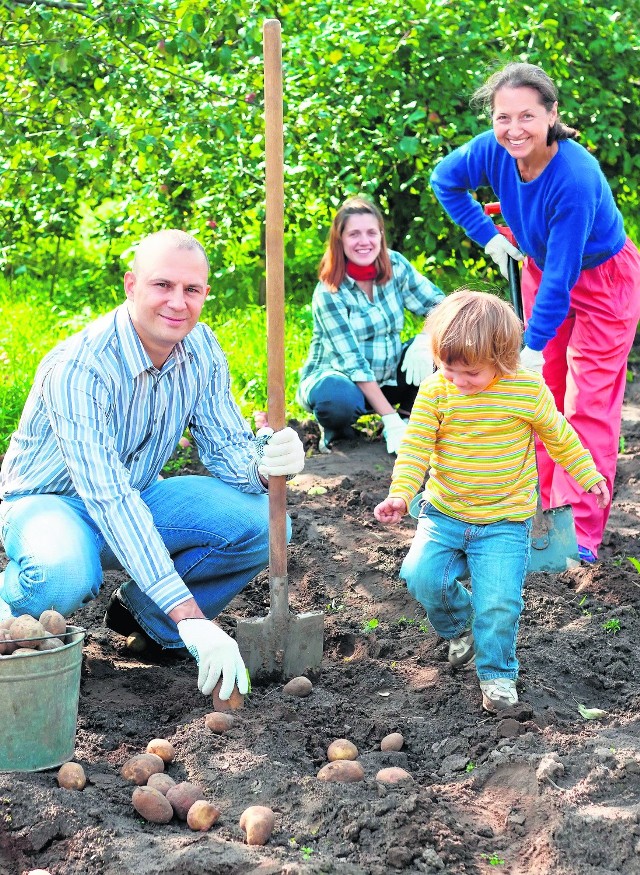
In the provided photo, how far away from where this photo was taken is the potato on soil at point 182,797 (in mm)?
2451

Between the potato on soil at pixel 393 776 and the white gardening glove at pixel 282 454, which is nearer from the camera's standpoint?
the potato on soil at pixel 393 776

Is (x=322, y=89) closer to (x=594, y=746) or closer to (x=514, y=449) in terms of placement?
(x=514, y=449)

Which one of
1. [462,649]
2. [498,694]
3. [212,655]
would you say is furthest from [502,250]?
[212,655]

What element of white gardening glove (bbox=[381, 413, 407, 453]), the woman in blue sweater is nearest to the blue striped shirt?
the woman in blue sweater

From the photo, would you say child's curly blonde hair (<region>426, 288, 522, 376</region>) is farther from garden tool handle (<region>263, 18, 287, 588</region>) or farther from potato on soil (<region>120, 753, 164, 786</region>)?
potato on soil (<region>120, 753, 164, 786</region>)

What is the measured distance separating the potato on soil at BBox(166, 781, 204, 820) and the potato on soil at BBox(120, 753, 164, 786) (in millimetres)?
126

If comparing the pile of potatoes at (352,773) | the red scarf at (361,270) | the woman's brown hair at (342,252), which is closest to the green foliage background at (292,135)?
the woman's brown hair at (342,252)

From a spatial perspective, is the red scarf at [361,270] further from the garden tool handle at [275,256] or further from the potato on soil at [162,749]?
the potato on soil at [162,749]

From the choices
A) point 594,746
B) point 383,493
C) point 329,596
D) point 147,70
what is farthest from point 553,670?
point 147,70

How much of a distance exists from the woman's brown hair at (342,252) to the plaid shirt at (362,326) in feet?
0.15

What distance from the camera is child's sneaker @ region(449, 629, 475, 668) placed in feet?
10.8

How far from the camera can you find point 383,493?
196 inches

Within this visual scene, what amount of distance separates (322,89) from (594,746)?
5.02m

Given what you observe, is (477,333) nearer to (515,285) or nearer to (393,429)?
(515,285)
